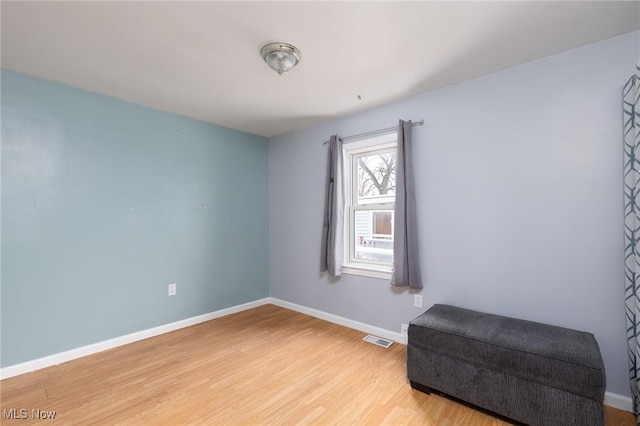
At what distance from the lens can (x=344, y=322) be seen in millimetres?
3107

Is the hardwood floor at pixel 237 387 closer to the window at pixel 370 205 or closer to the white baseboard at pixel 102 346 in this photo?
the white baseboard at pixel 102 346

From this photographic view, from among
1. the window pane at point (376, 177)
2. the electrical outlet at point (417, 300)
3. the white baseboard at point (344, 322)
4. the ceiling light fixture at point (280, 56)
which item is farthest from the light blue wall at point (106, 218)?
the electrical outlet at point (417, 300)

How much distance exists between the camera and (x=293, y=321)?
3.25 metres

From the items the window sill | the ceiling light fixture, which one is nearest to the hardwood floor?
the window sill

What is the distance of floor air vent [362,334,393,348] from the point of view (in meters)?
2.63

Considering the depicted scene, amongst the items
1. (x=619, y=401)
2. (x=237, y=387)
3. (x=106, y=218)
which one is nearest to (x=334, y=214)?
(x=237, y=387)

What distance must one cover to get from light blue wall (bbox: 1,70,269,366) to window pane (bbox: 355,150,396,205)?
154cm

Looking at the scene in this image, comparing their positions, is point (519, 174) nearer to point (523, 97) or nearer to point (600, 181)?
point (600, 181)

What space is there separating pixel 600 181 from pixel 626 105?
0.46 metres

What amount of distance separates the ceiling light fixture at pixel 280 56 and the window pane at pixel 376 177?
140 cm

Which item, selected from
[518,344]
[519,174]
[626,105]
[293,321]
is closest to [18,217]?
[293,321]

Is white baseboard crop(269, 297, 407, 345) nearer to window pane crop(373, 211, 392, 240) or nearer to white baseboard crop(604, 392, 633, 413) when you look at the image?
window pane crop(373, 211, 392, 240)

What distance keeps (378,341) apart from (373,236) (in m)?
1.04

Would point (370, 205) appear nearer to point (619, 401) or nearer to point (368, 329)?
point (368, 329)
